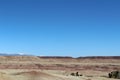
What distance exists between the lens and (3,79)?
3378 cm

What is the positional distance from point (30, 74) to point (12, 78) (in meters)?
3.85

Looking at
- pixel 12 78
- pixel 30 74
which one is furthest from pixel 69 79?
pixel 12 78

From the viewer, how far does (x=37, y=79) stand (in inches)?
1448

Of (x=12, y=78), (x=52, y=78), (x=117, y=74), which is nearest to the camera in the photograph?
(x=12, y=78)

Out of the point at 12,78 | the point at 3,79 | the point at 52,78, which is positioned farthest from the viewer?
the point at 52,78

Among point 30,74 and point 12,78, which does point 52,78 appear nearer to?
point 30,74

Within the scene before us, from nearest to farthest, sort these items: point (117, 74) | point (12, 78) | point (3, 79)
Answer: point (3, 79) → point (12, 78) → point (117, 74)

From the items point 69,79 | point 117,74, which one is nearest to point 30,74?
point 69,79

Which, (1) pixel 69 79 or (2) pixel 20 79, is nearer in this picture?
(2) pixel 20 79

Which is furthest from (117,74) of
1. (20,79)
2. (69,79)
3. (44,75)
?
(20,79)

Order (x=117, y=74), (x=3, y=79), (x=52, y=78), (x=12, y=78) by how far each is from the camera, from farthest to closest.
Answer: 1. (x=117, y=74)
2. (x=52, y=78)
3. (x=12, y=78)
4. (x=3, y=79)

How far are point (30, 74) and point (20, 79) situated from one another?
3019 millimetres

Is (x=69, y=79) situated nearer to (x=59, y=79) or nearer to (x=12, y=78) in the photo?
(x=59, y=79)

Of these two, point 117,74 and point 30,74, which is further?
point 117,74
